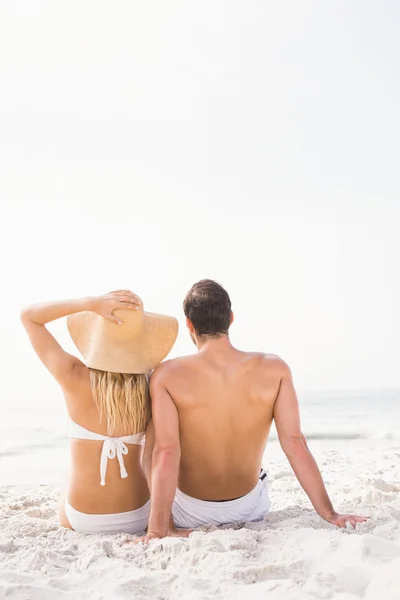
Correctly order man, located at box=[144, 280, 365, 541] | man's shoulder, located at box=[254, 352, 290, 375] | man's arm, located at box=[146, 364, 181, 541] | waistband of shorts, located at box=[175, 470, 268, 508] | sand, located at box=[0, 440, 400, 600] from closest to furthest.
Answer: sand, located at box=[0, 440, 400, 600], man's arm, located at box=[146, 364, 181, 541], man, located at box=[144, 280, 365, 541], man's shoulder, located at box=[254, 352, 290, 375], waistband of shorts, located at box=[175, 470, 268, 508]

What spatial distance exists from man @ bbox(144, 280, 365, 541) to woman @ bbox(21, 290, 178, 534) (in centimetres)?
16

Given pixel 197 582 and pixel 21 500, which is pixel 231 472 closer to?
pixel 197 582

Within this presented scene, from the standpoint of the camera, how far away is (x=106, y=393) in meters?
3.32

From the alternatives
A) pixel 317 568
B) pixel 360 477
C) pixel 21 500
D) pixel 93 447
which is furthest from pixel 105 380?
pixel 360 477

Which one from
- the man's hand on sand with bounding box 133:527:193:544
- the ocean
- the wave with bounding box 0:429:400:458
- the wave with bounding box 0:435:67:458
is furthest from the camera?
the wave with bounding box 0:429:400:458

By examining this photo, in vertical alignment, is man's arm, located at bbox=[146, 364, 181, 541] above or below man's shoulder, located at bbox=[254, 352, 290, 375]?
below

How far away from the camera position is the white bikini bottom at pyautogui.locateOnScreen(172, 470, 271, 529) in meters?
3.47

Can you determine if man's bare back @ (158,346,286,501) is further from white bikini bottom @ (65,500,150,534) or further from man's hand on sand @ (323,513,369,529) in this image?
man's hand on sand @ (323,513,369,529)

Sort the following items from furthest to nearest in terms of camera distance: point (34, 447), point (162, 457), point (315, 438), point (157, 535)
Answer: point (315, 438)
point (34, 447)
point (162, 457)
point (157, 535)

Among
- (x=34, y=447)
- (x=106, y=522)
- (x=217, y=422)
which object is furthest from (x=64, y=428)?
(x=217, y=422)

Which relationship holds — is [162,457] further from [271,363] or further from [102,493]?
[271,363]

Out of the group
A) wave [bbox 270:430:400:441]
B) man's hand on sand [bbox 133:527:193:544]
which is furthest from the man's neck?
wave [bbox 270:430:400:441]

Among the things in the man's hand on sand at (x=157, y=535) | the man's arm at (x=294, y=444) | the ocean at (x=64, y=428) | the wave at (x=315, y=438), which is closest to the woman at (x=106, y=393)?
the man's hand on sand at (x=157, y=535)

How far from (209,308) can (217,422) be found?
604 mm
